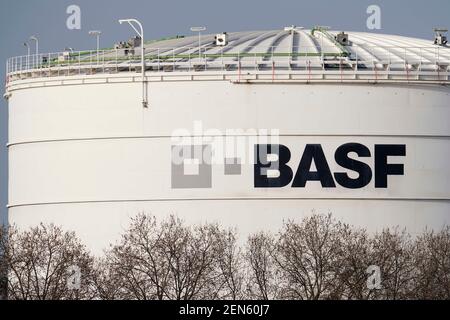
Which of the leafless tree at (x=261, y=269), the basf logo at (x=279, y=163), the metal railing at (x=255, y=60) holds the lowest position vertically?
the leafless tree at (x=261, y=269)

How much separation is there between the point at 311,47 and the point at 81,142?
31.8 feet

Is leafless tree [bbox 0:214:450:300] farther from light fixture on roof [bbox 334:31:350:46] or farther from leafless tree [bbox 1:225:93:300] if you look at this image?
light fixture on roof [bbox 334:31:350:46]

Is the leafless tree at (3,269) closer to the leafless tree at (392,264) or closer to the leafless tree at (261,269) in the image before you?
the leafless tree at (261,269)

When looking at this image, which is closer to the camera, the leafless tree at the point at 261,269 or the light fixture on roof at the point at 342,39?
the leafless tree at the point at 261,269

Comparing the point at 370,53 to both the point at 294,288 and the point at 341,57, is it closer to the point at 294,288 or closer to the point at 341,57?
the point at 341,57

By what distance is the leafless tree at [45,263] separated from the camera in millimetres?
72938

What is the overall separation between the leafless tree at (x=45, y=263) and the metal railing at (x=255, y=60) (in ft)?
21.3

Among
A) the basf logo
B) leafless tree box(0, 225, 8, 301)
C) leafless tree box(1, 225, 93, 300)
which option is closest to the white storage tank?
the basf logo

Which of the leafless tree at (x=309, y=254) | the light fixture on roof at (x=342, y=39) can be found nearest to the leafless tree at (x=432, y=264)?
the leafless tree at (x=309, y=254)

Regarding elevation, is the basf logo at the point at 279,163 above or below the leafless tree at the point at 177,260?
above

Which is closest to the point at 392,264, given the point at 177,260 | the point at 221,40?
the point at 177,260
